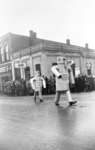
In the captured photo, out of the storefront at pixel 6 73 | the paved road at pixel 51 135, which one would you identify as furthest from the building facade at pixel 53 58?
the paved road at pixel 51 135

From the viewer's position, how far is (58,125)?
4.38 metres

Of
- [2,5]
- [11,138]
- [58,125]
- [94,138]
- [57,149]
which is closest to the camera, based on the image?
[57,149]

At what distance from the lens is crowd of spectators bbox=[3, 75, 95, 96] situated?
13.2 metres

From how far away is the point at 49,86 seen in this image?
1393 cm

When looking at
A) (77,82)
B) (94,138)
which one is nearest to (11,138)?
(94,138)

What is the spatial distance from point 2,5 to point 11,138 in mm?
3136

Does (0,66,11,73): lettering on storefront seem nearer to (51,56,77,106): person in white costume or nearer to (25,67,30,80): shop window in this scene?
(25,67,30,80): shop window

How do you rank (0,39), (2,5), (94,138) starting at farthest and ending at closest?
(0,39)
(2,5)
(94,138)

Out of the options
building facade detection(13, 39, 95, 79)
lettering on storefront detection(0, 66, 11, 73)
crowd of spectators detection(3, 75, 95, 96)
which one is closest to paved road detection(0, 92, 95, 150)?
crowd of spectators detection(3, 75, 95, 96)

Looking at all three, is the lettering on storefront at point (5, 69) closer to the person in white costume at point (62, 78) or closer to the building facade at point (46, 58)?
the building facade at point (46, 58)

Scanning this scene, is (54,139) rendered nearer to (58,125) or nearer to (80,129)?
(80,129)

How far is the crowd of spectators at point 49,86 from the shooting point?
1321cm

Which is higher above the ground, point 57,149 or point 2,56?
point 2,56

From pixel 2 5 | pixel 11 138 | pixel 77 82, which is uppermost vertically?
pixel 2 5
